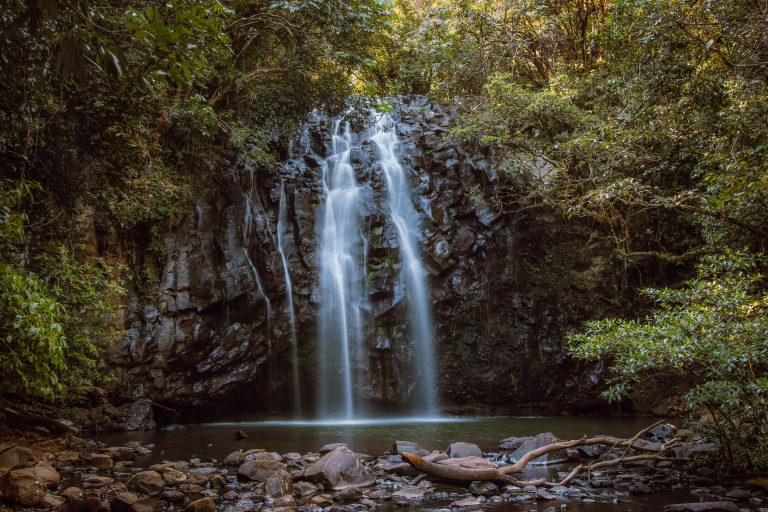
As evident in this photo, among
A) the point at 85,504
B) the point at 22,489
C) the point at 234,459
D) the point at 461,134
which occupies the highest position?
the point at 461,134

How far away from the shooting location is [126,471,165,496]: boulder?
5969mm

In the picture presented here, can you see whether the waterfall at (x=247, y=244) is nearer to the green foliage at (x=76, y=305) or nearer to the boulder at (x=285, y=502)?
the green foliage at (x=76, y=305)

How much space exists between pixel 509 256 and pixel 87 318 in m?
11.4

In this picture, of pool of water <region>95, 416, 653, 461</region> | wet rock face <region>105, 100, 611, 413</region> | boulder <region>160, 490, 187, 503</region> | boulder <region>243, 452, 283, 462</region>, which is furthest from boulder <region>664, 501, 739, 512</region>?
wet rock face <region>105, 100, 611, 413</region>

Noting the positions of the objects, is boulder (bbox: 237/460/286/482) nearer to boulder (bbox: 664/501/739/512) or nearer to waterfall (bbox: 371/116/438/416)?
boulder (bbox: 664/501/739/512)

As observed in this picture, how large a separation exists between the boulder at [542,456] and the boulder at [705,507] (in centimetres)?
254

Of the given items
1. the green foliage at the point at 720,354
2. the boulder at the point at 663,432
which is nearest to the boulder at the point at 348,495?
the green foliage at the point at 720,354

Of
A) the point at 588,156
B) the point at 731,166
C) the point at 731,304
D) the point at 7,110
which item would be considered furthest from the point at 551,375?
the point at 7,110

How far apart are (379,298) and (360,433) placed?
14.7ft

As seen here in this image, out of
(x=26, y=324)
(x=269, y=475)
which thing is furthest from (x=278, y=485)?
(x=26, y=324)

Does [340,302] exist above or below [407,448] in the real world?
above

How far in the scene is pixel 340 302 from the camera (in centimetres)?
1459

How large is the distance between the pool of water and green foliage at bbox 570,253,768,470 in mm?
3585

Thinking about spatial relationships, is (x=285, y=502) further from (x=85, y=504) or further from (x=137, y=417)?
(x=137, y=417)
